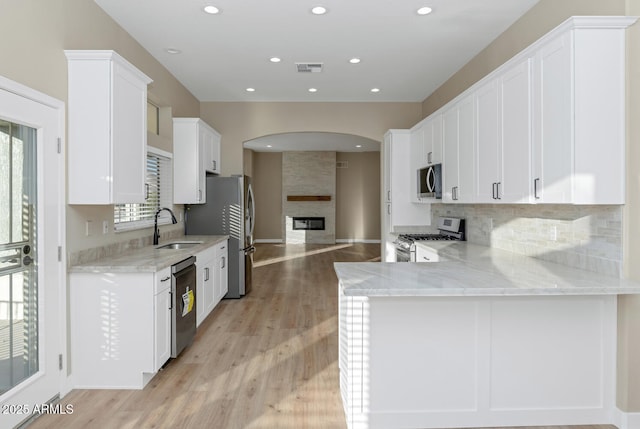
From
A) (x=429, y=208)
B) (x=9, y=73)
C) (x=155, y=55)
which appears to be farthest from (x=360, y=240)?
(x=9, y=73)

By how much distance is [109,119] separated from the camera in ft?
9.37

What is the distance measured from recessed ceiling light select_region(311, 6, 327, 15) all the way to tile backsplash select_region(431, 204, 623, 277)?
7.56 ft

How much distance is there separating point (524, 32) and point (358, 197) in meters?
9.51

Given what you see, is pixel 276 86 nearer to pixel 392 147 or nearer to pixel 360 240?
pixel 392 147

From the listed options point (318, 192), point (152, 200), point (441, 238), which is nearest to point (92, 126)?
point (152, 200)

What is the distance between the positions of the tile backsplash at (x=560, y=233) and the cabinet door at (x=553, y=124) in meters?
0.34

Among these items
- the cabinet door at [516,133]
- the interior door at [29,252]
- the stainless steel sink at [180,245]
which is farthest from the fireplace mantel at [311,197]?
the interior door at [29,252]

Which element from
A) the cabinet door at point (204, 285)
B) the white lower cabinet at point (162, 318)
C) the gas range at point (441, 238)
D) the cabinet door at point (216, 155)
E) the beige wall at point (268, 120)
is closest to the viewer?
the white lower cabinet at point (162, 318)

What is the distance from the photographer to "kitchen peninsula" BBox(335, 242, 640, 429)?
231 cm

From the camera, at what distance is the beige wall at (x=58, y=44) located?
2.34m

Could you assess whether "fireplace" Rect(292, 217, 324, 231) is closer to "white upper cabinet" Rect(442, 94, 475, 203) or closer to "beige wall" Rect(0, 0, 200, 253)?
"white upper cabinet" Rect(442, 94, 475, 203)

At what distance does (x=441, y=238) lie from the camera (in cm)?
476

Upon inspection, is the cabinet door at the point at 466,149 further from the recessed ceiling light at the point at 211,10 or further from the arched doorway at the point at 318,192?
the arched doorway at the point at 318,192

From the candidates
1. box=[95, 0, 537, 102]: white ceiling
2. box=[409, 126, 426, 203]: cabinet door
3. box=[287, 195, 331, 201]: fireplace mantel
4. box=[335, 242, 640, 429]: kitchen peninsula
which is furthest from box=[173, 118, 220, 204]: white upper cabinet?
box=[287, 195, 331, 201]: fireplace mantel
